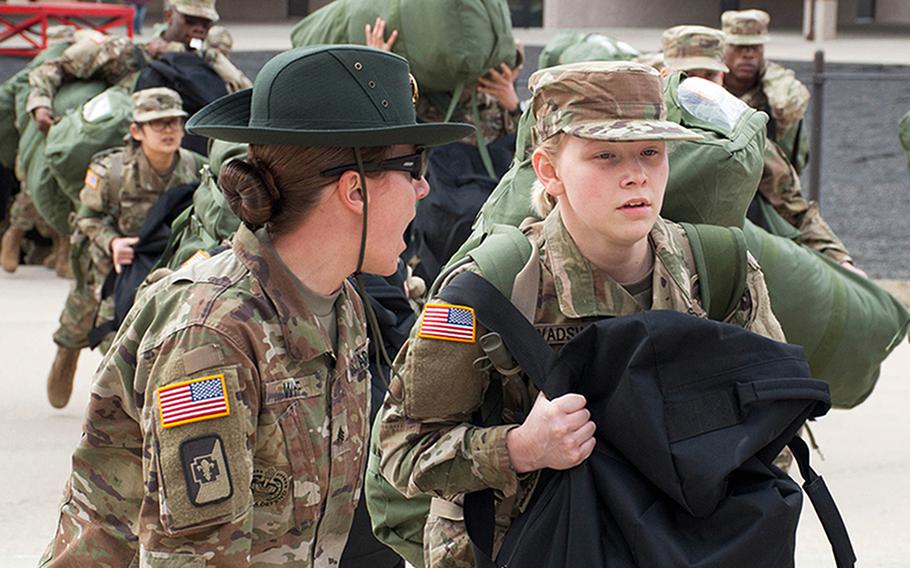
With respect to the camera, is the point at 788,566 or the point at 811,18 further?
the point at 811,18

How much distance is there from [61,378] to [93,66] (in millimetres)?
1963

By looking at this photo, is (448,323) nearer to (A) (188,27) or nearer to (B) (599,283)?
(B) (599,283)

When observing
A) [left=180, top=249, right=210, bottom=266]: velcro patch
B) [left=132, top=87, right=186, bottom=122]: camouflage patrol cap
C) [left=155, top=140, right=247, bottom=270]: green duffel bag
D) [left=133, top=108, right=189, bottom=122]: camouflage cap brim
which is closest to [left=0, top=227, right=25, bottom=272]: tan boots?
[left=132, top=87, right=186, bottom=122]: camouflage patrol cap

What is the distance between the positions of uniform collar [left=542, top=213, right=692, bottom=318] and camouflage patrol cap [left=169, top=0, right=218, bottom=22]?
5.61 meters

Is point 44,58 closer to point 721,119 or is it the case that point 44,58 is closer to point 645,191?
point 721,119

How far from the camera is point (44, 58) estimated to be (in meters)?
9.68

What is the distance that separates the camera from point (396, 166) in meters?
2.64

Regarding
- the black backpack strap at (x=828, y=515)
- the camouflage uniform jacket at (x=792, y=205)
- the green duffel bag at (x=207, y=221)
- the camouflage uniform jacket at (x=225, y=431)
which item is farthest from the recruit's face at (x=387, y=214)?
the camouflage uniform jacket at (x=792, y=205)

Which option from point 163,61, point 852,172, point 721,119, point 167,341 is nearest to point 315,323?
point 167,341

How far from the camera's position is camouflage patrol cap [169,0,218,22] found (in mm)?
8164

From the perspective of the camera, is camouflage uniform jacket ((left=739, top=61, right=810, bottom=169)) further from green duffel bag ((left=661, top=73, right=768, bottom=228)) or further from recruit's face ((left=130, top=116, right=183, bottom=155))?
green duffel bag ((left=661, top=73, right=768, bottom=228))

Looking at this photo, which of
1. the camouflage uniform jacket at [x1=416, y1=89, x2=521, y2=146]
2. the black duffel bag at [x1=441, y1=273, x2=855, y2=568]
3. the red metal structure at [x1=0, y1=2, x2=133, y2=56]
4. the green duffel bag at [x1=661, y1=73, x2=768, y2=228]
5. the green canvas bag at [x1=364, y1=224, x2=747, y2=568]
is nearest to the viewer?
the black duffel bag at [x1=441, y1=273, x2=855, y2=568]

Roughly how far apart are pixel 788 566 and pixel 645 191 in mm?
690

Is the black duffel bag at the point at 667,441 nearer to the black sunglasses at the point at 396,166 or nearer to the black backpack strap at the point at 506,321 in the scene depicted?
the black backpack strap at the point at 506,321
